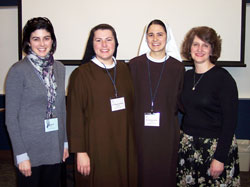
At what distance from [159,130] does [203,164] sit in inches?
19.3

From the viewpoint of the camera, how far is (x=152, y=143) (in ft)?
7.27

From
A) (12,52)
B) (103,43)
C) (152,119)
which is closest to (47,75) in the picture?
(103,43)

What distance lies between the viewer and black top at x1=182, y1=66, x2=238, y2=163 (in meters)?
1.91

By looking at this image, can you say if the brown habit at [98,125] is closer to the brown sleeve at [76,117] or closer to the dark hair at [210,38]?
the brown sleeve at [76,117]

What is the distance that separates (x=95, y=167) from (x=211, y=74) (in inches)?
51.7

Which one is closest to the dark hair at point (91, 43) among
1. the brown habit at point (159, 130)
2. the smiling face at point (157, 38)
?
the smiling face at point (157, 38)

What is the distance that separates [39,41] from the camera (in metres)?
1.87

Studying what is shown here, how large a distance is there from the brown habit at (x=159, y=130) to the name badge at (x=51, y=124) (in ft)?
2.54

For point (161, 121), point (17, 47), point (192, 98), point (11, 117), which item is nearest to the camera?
point (11, 117)

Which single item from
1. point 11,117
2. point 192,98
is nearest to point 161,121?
point 192,98

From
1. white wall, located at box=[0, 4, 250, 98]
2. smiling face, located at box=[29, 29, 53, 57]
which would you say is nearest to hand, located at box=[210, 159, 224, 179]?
smiling face, located at box=[29, 29, 53, 57]

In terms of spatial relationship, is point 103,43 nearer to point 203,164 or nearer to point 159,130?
point 159,130

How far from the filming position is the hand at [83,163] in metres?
1.91

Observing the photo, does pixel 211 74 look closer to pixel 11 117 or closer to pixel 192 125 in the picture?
pixel 192 125
